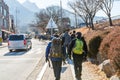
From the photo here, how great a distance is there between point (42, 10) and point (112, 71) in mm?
107823

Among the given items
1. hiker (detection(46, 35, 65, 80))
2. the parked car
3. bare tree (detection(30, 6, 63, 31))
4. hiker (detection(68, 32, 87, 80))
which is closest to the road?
hiker (detection(68, 32, 87, 80))

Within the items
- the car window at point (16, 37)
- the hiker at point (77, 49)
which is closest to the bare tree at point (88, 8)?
the car window at point (16, 37)

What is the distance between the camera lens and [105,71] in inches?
536

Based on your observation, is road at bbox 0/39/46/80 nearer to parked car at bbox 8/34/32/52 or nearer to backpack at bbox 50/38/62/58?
backpack at bbox 50/38/62/58

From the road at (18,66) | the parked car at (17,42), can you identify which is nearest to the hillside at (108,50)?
the road at (18,66)

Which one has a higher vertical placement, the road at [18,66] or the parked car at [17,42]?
the parked car at [17,42]

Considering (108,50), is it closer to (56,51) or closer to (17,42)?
(56,51)

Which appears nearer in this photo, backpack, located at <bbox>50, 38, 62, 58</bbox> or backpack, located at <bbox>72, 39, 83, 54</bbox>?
backpack, located at <bbox>50, 38, 62, 58</bbox>

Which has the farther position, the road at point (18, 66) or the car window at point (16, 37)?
the car window at point (16, 37)

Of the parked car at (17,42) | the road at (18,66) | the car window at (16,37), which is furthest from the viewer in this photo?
the car window at (16,37)

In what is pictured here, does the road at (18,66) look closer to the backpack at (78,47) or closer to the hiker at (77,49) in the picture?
the hiker at (77,49)

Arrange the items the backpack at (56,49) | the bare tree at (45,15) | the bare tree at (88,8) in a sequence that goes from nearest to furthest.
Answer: the backpack at (56,49)
the bare tree at (88,8)
the bare tree at (45,15)

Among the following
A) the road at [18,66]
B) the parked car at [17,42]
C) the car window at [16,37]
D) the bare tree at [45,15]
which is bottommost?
the road at [18,66]

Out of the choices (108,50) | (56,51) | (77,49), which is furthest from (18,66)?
(56,51)
